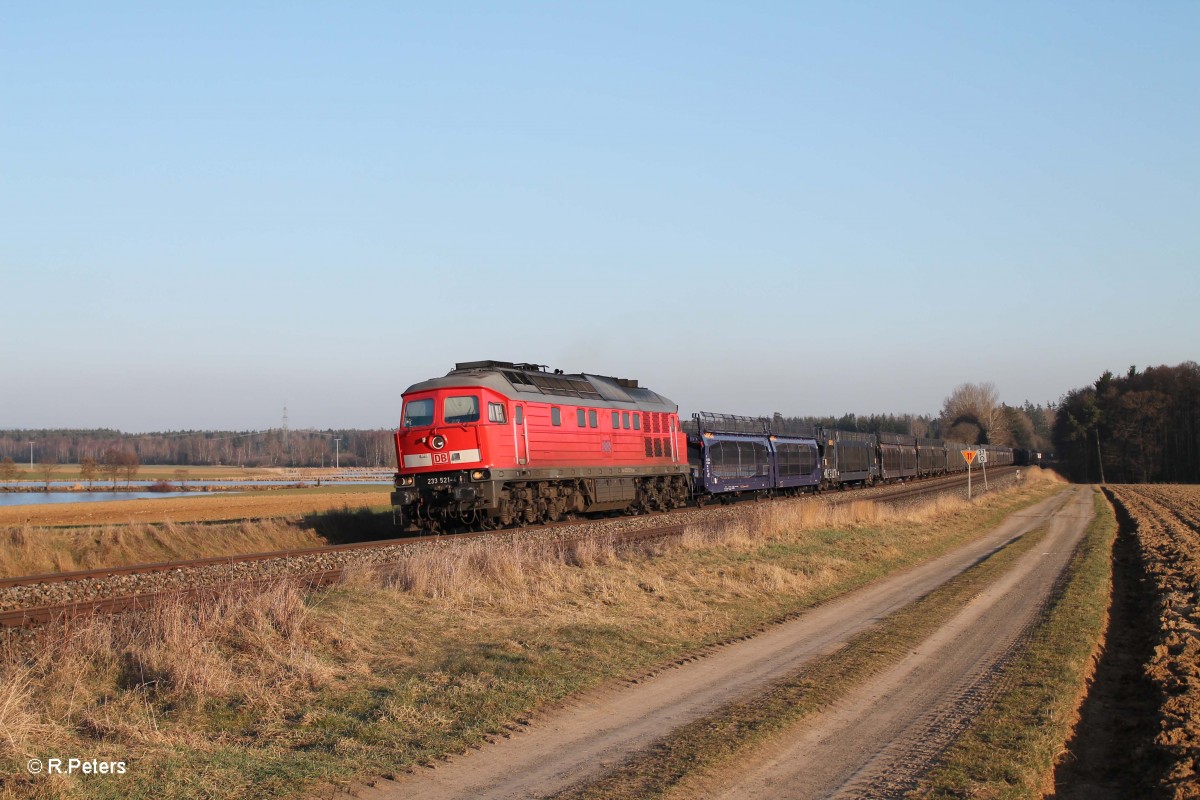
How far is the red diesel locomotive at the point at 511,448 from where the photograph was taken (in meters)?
24.5

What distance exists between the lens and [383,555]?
2006cm

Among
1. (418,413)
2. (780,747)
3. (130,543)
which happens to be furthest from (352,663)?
(418,413)

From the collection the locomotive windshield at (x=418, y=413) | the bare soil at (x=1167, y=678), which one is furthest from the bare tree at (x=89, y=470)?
the bare soil at (x=1167, y=678)

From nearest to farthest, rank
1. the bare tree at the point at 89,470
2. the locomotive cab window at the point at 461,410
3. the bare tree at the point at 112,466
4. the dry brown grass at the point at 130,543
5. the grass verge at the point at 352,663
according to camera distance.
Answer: the grass verge at the point at 352,663 → the dry brown grass at the point at 130,543 → the locomotive cab window at the point at 461,410 → the bare tree at the point at 89,470 → the bare tree at the point at 112,466

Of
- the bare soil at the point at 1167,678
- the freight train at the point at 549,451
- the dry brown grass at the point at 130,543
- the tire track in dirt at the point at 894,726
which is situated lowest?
the bare soil at the point at 1167,678

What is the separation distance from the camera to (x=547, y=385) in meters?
28.4

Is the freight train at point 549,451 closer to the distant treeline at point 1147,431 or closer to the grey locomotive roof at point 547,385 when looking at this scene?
the grey locomotive roof at point 547,385

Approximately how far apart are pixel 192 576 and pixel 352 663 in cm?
851

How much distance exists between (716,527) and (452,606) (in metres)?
12.5

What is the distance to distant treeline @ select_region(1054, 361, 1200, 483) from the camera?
336 feet

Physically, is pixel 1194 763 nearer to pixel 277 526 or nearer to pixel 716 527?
pixel 716 527

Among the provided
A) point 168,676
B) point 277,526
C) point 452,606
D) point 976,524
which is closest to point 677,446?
point 976,524

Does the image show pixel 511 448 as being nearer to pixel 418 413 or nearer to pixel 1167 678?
pixel 418 413

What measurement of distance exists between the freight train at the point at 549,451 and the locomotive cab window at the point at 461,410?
31 mm
